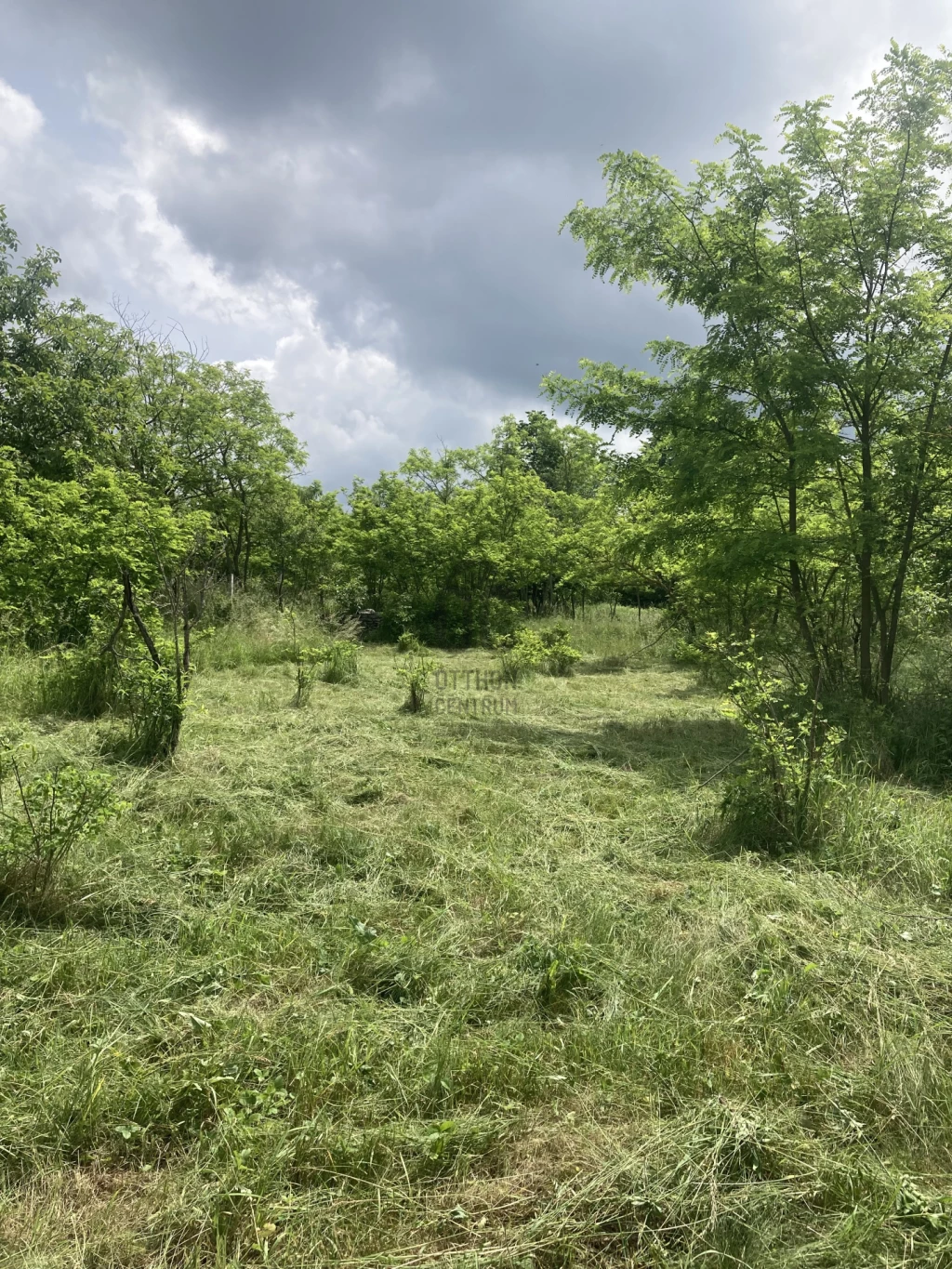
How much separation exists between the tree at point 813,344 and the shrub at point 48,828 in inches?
229

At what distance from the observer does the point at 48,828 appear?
2.73 metres

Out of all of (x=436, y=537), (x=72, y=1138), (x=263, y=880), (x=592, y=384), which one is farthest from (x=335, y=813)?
(x=436, y=537)

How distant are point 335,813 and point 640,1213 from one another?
8.84ft

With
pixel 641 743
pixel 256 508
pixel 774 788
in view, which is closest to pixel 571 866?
pixel 774 788

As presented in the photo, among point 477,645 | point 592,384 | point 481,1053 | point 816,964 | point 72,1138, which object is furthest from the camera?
point 477,645

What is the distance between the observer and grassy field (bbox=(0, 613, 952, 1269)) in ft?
4.95

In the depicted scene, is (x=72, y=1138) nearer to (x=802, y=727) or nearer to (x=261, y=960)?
(x=261, y=960)

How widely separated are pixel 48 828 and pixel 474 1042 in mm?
2074

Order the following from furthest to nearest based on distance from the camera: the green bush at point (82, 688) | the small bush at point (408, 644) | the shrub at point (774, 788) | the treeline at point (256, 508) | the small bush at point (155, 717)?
the small bush at point (408, 644)
the treeline at point (256, 508)
the green bush at point (82, 688)
the small bush at point (155, 717)
the shrub at point (774, 788)

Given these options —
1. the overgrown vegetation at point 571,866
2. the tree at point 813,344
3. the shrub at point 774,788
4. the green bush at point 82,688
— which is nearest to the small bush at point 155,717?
the overgrown vegetation at point 571,866

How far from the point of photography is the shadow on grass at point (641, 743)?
5199 mm

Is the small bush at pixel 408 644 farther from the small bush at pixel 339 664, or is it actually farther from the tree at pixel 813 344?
the tree at pixel 813 344

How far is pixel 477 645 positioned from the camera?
14.7 m

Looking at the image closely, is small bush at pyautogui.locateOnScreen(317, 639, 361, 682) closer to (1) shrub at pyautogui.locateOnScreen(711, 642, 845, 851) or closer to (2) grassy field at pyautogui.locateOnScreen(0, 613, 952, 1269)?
(2) grassy field at pyautogui.locateOnScreen(0, 613, 952, 1269)
